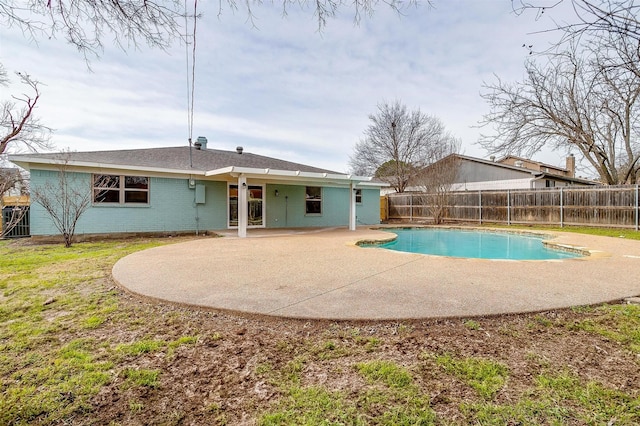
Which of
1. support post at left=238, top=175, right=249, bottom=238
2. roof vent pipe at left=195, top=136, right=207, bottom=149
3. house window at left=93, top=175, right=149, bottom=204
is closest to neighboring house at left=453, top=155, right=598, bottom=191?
support post at left=238, top=175, right=249, bottom=238

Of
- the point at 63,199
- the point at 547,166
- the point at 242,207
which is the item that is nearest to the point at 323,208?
the point at 242,207

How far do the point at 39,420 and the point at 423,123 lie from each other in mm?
25533

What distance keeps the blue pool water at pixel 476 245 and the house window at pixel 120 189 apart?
8228mm

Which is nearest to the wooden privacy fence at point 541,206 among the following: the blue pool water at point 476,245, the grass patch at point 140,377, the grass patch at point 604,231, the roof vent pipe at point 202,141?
the grass patch at point 604,231

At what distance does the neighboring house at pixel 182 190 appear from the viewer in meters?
10.2

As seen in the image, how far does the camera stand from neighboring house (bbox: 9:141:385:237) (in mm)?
10156

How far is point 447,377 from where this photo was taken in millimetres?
2230

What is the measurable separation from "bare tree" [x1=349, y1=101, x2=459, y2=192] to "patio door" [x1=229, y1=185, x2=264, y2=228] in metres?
13.7

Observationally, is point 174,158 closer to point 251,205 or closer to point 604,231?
point 251,205

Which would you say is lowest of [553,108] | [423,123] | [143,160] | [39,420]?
[39,420]

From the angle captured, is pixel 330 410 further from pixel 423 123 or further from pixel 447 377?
pixel 423 123

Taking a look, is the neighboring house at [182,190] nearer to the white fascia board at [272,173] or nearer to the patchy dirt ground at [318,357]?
the white fascia board at [272,173]

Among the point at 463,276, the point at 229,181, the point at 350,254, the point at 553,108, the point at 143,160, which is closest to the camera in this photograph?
the point at 463,276

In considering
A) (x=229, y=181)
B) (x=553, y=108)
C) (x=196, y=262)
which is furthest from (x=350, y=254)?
(x=553, y=108)
